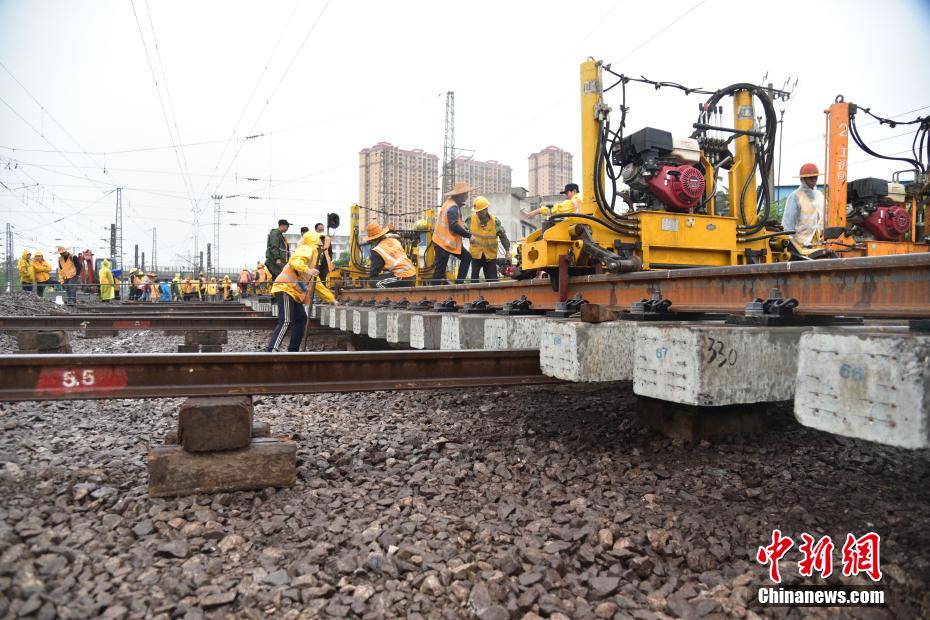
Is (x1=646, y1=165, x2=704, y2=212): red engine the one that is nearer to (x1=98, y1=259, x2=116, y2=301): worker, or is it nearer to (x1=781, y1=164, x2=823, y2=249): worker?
(x1=781, y1=164, x2=823, y2=249): worker

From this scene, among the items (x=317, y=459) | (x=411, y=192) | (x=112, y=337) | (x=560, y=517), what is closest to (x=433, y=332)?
(x=317, y=459)

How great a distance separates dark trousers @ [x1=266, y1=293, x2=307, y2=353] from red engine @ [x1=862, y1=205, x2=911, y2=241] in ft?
24.2

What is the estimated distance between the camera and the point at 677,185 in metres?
5.58

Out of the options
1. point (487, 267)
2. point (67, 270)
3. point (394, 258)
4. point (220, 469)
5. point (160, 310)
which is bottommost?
point (220, 469)

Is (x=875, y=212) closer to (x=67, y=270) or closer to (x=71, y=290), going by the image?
(x=67, y=270)

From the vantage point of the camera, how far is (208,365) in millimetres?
2889

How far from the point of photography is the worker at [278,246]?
957 cm

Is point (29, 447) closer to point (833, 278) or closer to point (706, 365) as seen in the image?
point (706, 365)

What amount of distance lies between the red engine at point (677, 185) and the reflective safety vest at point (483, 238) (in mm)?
3737

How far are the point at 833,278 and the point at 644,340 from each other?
113cm

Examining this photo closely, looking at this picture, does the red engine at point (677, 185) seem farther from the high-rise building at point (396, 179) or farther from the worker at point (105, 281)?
the high-rise building at point (396, 179)

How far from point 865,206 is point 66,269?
2166 centimetres

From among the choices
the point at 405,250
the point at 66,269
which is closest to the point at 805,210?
the point at 405,250

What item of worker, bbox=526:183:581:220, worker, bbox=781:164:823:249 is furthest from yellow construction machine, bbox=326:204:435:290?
worker, bbox=781:164:823:249
